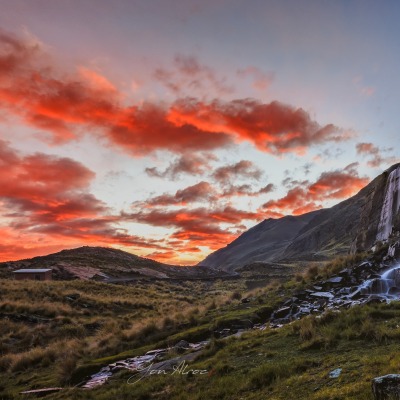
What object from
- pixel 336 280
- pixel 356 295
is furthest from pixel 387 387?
pixel 336 280

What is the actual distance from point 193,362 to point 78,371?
605cm

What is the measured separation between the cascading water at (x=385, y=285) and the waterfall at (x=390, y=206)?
38.2ft

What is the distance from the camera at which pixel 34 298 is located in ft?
139

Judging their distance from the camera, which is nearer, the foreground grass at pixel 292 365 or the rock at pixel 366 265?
the foreground grass at pixel 292 365

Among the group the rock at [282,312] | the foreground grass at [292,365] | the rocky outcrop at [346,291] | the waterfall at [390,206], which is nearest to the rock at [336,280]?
the rocky outcrop at [346,291]

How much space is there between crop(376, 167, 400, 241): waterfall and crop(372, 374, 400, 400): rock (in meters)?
29.8

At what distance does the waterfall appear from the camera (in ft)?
115

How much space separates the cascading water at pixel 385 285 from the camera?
21.6 metres

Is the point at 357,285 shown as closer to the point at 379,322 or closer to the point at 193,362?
the point at 379,322

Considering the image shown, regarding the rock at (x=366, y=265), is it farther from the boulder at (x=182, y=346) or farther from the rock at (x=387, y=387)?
the rock at (x=387, y=387)

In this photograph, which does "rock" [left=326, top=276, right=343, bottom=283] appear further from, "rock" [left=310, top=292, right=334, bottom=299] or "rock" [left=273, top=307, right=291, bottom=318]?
"rock" [left=273, top=307, right=291, bottom=318]

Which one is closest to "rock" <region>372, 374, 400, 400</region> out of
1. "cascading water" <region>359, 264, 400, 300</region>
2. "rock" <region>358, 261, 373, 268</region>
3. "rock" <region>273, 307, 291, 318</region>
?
"rock" <region>273, 307, 291, 318</region>

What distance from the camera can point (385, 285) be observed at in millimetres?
22219

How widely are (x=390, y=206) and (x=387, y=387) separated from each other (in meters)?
34.7
